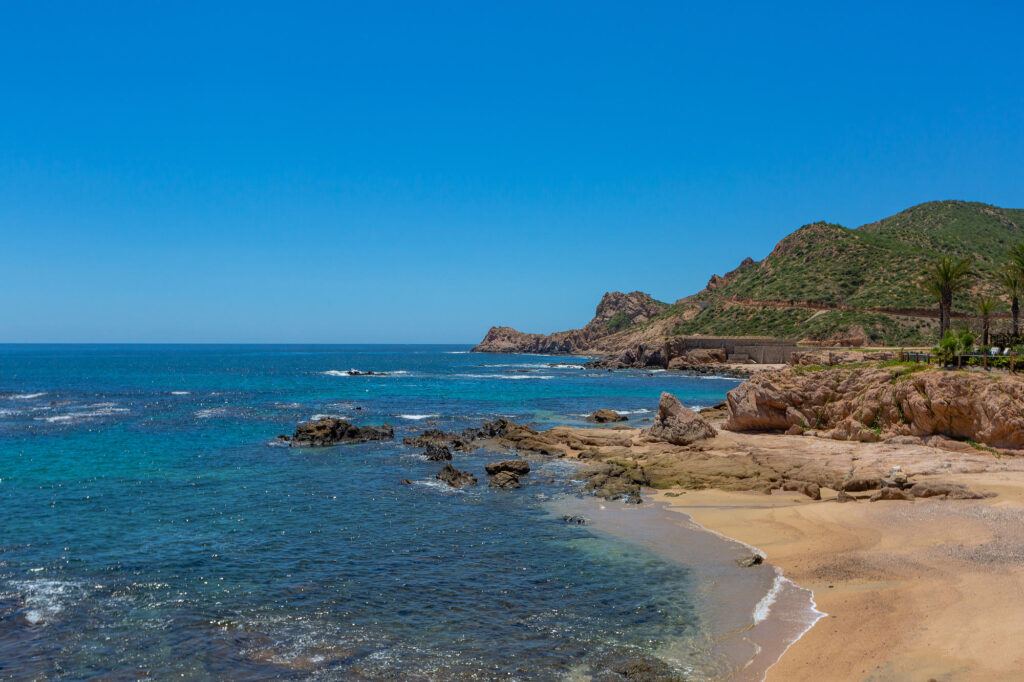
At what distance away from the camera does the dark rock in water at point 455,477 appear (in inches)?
1008

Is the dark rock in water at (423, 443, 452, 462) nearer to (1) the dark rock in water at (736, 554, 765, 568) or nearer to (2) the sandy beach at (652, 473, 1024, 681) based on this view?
(2) the sandy beach at (652, 473, 1024, 681)

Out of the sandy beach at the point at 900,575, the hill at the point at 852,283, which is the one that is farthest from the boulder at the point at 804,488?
the hill at the point at 852,283

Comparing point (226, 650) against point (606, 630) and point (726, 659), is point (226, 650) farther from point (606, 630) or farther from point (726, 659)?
point (726, 659)

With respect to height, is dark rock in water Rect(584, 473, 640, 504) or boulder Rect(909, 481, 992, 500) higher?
boulder Rect(909, 481, 992, 500)

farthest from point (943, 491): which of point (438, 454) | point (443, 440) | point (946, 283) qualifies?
point (946, 283)

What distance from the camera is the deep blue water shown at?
11.4m

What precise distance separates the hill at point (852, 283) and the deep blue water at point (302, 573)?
71.5 m

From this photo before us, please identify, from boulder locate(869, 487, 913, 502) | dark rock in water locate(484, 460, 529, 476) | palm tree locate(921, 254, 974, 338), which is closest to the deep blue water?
dark rock in water locate(484, 460, 529, 476)

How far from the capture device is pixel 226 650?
37.8 ft

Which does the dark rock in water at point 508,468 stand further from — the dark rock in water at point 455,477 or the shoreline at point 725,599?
the shoreline at point 725,599

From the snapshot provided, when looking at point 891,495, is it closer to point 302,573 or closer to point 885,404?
point 885,404

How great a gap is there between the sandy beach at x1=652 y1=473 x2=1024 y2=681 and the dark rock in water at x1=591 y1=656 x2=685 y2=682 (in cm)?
166

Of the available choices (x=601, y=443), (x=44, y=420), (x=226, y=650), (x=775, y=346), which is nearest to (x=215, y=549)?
(x=226, y=650)

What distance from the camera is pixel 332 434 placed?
36344 millimetres
